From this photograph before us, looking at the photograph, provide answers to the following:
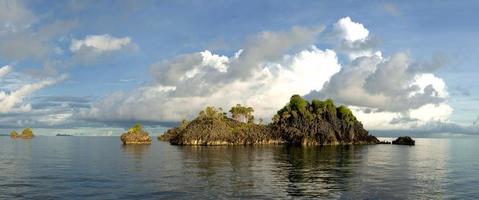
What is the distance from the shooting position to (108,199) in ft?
192

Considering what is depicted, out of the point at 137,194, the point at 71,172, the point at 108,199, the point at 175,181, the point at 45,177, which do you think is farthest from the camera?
the point at 71,172

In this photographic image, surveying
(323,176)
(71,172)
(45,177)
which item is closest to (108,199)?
(45,177)

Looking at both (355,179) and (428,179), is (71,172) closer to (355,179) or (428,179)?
(355,179)

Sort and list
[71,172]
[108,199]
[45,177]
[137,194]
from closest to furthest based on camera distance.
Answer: [108,199], [137,194], [45,177], [71,172]

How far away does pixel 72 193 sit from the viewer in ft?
209

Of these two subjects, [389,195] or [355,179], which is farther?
[355,179]

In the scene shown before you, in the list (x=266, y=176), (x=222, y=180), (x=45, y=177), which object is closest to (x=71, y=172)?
(x=45, y=177)

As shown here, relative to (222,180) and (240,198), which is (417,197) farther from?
(222,180)

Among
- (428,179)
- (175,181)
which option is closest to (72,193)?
(175,181)

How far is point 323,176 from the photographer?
Result: 87375 millimetres

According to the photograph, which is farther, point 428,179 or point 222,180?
point 428,179

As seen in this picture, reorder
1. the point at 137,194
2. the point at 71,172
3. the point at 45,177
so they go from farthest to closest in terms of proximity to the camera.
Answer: the point at 71,172 → the point at 45,177 → the point at 137,194

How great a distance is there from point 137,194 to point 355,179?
39953 millimetres

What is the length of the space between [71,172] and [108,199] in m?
37.9
